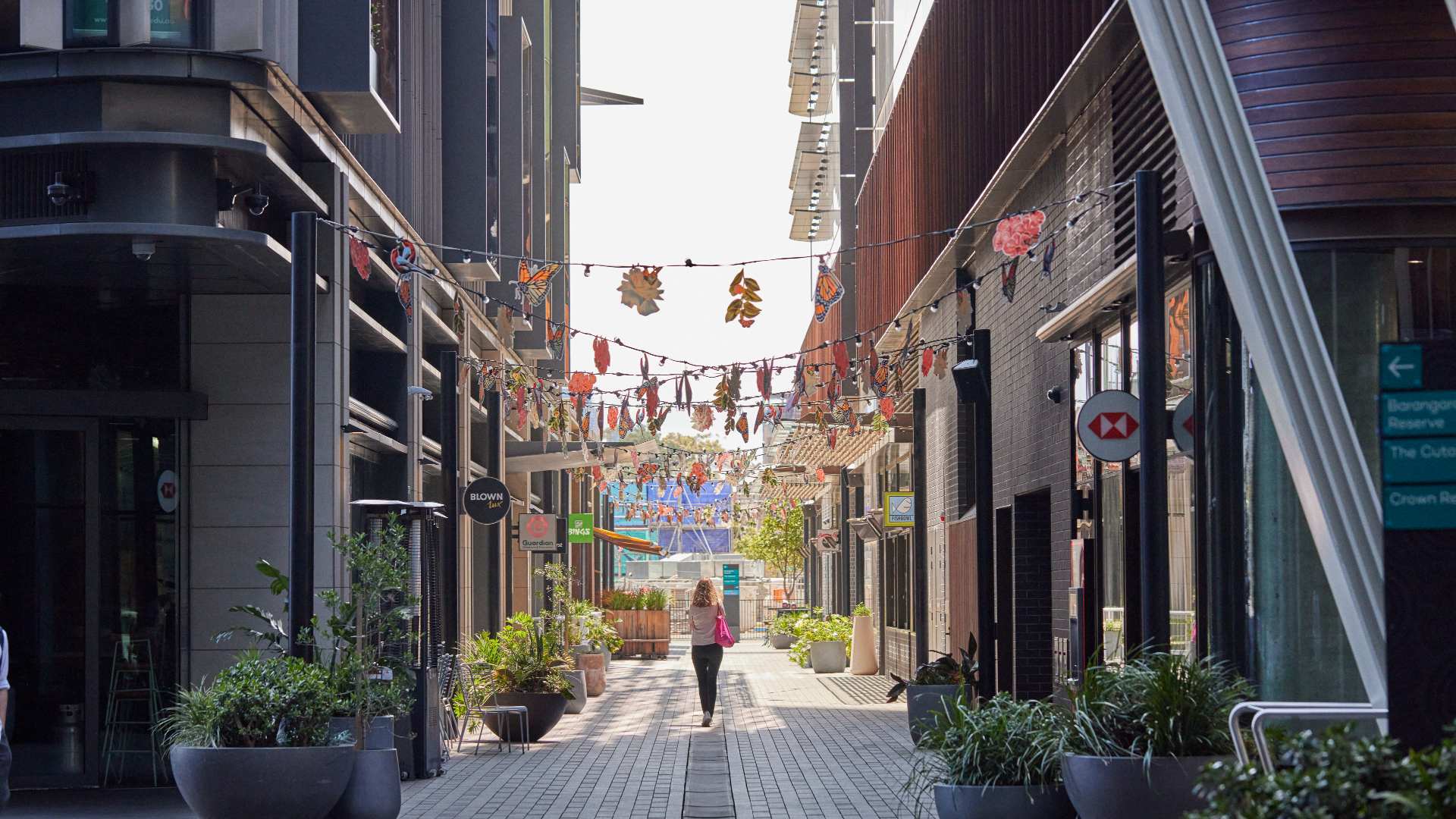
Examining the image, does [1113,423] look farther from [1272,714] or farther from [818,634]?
[818,634]

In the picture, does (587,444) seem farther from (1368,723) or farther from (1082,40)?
(1368,723)

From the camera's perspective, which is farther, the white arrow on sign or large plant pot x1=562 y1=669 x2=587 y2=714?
large plant pot x1=562 y1=669 x2=587 y2=714

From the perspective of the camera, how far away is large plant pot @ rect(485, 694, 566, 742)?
1833 centimetres

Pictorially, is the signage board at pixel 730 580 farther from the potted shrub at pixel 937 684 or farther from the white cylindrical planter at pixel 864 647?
the potted shrub at pixel 937 684

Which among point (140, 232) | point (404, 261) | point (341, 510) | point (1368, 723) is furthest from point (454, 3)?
point (1368, 723)

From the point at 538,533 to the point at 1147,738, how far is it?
21.2 meters

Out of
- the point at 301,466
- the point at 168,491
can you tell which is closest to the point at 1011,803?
the point at 301,466

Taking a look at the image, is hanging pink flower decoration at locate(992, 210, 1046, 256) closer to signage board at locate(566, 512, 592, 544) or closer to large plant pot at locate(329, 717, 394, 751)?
large plant pot at locate(329, 717, 394, 751)

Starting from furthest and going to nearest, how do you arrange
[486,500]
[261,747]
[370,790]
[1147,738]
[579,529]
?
[579,529], [486,500], [370,790], [261,747], [1147,738]

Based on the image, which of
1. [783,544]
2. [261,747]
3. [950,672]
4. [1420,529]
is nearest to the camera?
[1420,529]

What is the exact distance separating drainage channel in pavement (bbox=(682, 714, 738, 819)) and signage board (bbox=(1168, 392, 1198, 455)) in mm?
4304

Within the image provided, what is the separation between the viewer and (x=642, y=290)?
16156mm

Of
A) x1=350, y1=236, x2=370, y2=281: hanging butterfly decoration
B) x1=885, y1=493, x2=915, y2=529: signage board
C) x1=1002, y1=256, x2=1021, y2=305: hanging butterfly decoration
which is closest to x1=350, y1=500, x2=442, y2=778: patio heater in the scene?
x1=350, y1=236, x2=370, y2=281: hanging butterfly decoration

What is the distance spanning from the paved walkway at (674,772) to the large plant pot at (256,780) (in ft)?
7.89
